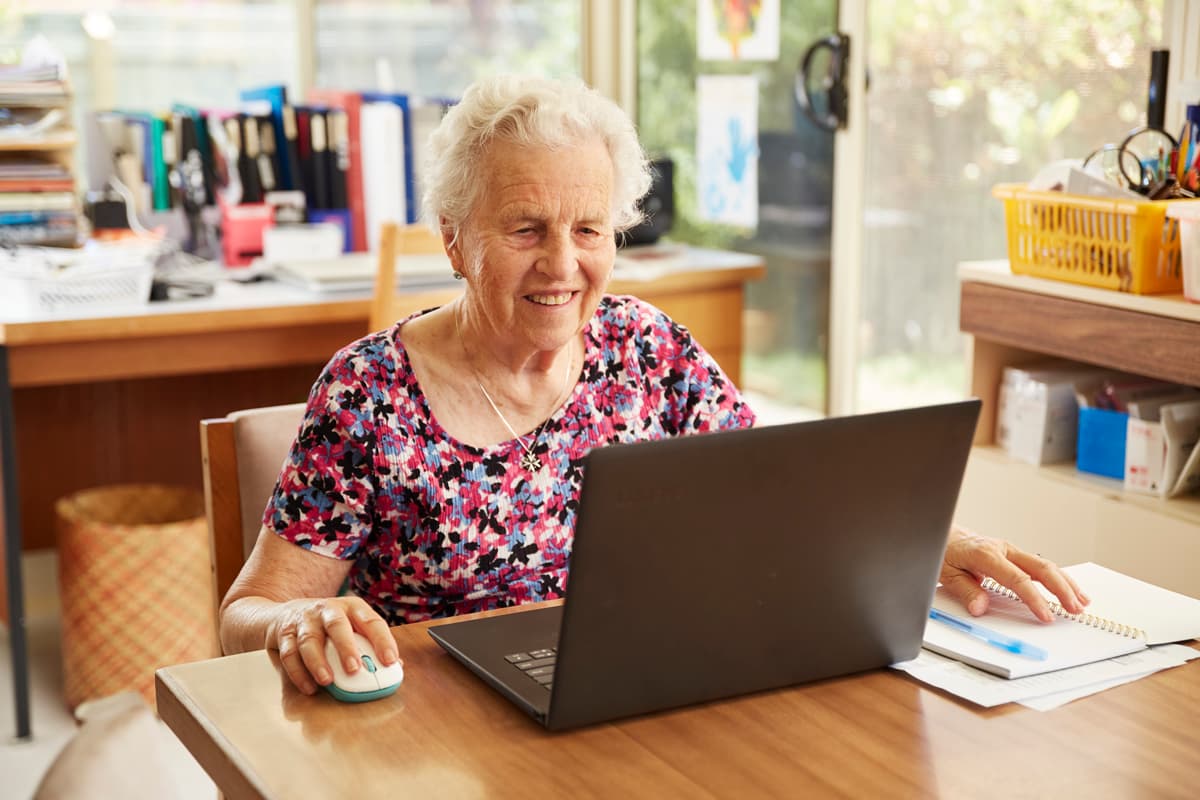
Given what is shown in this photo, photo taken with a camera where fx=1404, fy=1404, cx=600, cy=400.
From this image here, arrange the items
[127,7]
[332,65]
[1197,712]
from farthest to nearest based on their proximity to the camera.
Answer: [332,65]
[127,7]
[1197,712]

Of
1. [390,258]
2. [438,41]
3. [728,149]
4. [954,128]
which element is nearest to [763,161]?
[728,149]

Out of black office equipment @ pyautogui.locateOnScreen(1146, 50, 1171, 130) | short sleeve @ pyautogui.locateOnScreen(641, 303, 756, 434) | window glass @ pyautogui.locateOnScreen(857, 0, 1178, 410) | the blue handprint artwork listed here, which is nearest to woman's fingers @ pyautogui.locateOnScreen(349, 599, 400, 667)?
short sleeve @ pyautogui.locateOnScreen(641, 303, 756, 434)

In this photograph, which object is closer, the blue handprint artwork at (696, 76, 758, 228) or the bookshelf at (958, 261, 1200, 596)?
the bookshelf at (958, 261, 1200, 596)

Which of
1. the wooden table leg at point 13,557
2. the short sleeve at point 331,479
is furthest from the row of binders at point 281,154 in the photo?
the short sleeve at point 331,479

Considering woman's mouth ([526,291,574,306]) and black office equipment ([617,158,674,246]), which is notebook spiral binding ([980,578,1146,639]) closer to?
woman's mouth ([526,291,574,306])

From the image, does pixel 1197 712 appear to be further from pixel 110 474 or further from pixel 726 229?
pixel 110 474

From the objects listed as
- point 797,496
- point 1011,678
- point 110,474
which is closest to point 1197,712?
point 1011,678

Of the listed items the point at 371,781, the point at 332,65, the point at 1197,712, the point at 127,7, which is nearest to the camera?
the point at 371,781

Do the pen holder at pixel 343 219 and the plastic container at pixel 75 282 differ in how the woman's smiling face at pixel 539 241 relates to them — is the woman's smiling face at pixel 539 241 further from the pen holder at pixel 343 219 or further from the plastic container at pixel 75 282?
the pen holder at pixel 343 219

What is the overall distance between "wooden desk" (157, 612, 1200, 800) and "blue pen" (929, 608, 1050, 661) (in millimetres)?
74

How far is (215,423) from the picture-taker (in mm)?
1591

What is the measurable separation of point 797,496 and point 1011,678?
284mm

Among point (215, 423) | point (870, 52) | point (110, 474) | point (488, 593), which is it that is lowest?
point (110, 474)

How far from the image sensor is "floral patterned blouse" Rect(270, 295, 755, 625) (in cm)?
145
